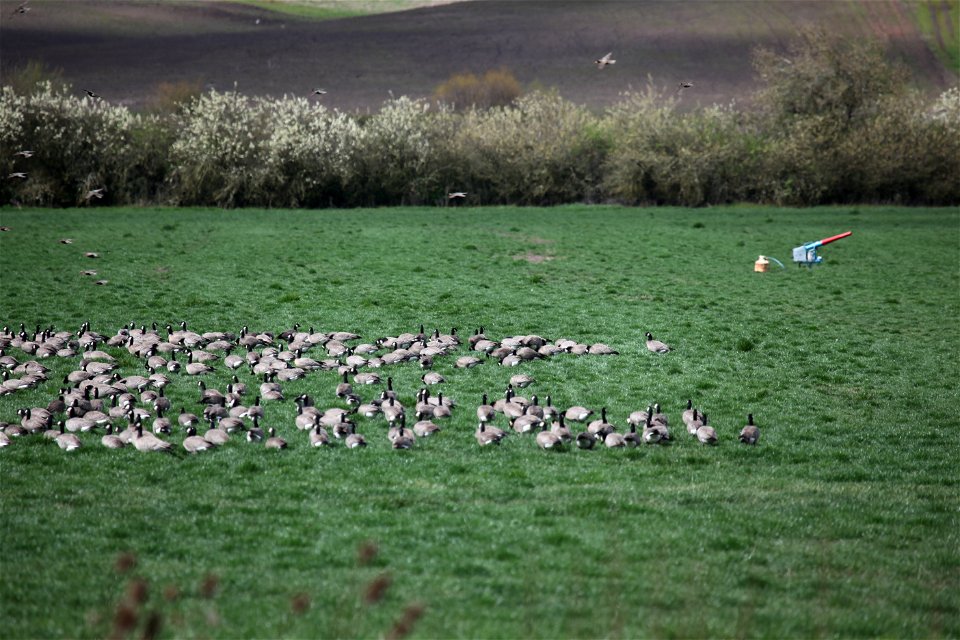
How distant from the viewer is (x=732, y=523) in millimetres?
10352

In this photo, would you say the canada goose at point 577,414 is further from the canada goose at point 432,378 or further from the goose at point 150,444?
the goose at point 150,444

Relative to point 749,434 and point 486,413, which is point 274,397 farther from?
point 749,434

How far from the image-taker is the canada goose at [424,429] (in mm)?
13930

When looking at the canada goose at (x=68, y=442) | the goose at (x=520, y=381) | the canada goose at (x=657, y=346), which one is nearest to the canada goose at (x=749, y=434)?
the goose at (x=520, y=381)

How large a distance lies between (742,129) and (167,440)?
6932 centimetres

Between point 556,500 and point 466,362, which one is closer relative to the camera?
point 556,500

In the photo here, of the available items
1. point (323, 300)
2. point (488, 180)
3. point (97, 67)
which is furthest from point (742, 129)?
point (97, 67)

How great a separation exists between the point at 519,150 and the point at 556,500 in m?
62.7

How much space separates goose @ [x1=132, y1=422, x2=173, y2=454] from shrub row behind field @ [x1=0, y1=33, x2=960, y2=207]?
53803 mm

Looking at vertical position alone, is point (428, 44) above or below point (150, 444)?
above

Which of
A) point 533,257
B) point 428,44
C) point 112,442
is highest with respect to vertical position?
point 428,44

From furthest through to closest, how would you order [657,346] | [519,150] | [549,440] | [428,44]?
[428,44] → [519,150] → [657,346] → [549,440]

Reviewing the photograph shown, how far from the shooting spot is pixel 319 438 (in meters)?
13.4

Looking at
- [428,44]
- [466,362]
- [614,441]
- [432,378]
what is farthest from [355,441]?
[428,44]
